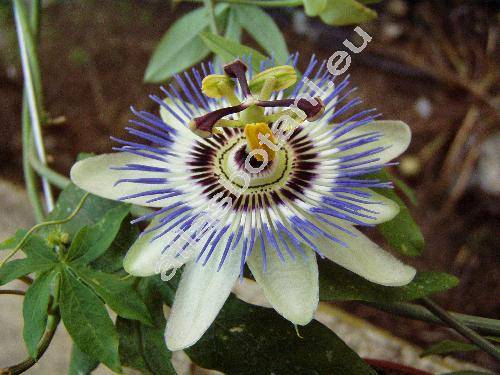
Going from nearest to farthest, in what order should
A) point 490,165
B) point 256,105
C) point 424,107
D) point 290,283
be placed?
point 290,283 < point 256,105 < point 490,165 < point 424,107

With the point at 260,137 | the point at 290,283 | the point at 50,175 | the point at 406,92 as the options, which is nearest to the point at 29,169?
the point at 50,175

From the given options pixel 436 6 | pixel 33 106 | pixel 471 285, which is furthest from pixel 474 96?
pixel 33 106

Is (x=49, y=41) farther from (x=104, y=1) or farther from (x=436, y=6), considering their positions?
(x=436, y=6)

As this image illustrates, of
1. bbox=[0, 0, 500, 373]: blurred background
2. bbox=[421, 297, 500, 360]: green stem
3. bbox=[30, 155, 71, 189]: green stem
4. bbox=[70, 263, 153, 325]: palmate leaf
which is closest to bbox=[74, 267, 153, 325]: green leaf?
bbox=[70, 263, 153, 325]: palmate leaf

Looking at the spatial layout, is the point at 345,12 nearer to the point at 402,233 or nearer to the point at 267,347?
the point at 402,233

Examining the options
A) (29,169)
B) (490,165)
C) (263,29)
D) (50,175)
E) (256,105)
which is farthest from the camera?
(490,165)

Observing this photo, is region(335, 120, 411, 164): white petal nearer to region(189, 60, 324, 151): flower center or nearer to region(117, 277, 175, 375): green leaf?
region(189, 60, 324, 151): flower center
